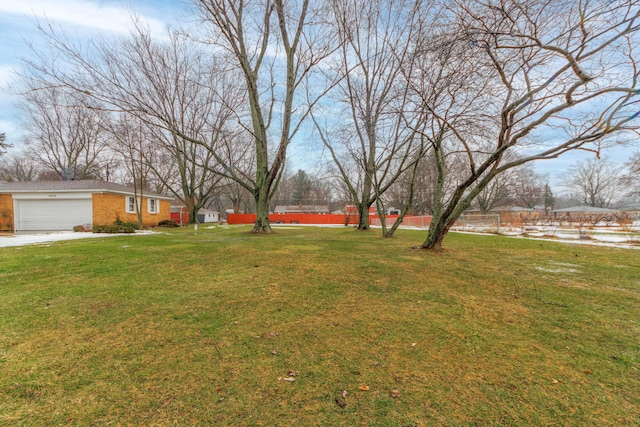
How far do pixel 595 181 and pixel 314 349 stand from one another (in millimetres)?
59358

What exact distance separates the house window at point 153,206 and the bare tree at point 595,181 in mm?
55805

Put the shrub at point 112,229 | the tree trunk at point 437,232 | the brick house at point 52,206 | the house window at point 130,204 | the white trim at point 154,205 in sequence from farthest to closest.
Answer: the white trim at point 154,205
the house window at point 130,204
the brick house at point 52,206
the shrub at point 112,229
the tree trunk at point 437,232

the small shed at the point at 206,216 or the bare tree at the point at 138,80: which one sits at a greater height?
the bare tree at the point at 138,80

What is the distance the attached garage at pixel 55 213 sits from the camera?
629 inches

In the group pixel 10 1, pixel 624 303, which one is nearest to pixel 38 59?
pixel 10 1

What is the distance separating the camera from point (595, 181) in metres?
42.7

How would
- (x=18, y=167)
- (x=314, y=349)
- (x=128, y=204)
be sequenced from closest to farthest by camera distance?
1. (x=314, y=349)
2. (x=128, y=204)
3. (x=18, y=167)

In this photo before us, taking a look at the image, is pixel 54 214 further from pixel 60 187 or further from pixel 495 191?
pixel 495 191

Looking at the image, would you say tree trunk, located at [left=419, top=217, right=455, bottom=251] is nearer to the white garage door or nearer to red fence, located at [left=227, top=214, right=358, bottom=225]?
the white garage door

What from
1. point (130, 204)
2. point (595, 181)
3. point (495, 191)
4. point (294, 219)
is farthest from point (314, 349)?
point (595, 181)

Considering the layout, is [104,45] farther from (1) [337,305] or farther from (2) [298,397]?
(2) [298,397]

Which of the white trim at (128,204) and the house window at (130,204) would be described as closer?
the white trim at (128,204)

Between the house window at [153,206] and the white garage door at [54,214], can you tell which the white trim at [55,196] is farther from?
the house window at [153,206]

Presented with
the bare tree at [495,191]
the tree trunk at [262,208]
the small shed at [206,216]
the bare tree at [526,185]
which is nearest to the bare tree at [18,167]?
the small shed at [206,216]
